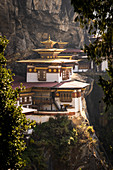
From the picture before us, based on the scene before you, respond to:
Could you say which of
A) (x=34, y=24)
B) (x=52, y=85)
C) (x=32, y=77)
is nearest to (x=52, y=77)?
(x=32, y=77)

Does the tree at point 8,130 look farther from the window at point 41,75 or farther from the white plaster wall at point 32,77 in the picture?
the white plaster wall at point 32,77

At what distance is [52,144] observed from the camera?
1442 inches

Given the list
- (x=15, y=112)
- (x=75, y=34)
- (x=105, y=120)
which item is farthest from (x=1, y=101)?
(x=75, y=34)

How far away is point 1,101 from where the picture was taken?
18.8 metres

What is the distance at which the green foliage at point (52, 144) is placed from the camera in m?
35.0

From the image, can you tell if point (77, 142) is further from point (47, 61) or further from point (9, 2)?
point (9, 2)

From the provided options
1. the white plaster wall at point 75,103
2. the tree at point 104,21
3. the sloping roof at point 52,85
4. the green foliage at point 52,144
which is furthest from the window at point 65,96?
the tree at point 104,21

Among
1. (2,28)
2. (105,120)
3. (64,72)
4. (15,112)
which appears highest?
(2,28)

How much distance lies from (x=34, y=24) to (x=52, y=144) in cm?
2321

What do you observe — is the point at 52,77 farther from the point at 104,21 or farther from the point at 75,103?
the point at 104,21

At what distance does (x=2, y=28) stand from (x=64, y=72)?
10668 mm

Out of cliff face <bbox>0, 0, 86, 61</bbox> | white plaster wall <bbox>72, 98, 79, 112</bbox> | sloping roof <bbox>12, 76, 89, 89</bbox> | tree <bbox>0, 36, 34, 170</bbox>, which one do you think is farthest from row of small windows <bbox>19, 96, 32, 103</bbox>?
tree <bbox>0, 36, 34, 170</bbox>

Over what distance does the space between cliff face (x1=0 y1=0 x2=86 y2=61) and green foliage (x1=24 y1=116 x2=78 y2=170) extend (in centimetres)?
1396

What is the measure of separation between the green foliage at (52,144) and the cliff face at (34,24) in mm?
13960
